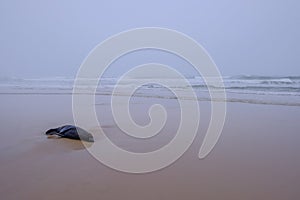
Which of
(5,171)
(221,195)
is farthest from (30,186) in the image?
(221,195)

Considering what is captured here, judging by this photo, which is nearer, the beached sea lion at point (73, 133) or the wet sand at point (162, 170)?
the wet sand at point (162, 170)

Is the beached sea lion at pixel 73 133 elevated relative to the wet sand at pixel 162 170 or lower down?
elevated

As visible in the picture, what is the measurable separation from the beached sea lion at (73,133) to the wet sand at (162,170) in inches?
4.0

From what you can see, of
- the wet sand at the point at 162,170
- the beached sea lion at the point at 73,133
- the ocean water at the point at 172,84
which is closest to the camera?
the wet sand at the point at 162,170

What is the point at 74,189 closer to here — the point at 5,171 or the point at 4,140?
the point at 5,171

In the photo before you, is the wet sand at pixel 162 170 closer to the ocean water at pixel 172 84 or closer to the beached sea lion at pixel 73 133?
the beached sea lion at pixel 73 133

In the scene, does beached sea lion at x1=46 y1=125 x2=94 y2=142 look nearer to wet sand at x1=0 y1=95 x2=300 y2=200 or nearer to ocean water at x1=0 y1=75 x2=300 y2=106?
wet sand at x1=0 y1=95 x2=300 y2=200

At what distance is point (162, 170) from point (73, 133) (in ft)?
5.15

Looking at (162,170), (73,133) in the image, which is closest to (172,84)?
(73,133)

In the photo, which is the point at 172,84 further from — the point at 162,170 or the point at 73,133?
the point at 162,170

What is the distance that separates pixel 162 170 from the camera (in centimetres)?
281

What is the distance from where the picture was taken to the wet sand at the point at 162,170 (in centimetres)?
232

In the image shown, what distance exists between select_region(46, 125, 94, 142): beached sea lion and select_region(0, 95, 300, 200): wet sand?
102mm

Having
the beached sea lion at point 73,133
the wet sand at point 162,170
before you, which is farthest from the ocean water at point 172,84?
the beached sea lion at point 73,133
